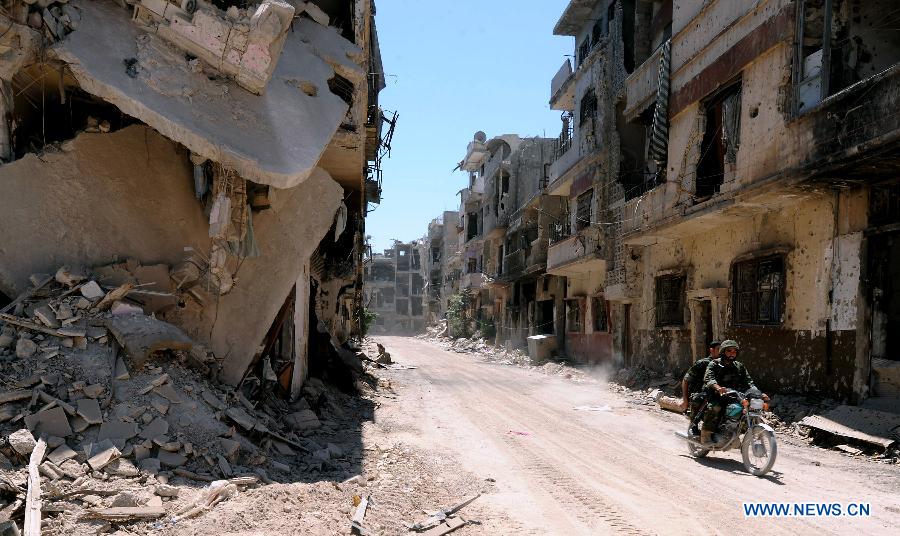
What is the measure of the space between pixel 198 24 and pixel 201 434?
16.5ft

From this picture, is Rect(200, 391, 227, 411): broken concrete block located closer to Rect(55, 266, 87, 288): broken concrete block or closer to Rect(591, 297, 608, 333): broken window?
Rect(55, 266, 87, 288): broken concrete block

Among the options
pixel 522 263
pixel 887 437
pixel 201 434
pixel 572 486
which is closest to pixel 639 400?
pixel 887 437

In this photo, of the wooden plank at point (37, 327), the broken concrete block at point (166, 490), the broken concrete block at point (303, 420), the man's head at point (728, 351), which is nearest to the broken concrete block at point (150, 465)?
the broken concrete block at point (166, 490)

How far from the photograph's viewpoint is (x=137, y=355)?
6.16m

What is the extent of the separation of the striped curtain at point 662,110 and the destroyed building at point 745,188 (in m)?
0.04

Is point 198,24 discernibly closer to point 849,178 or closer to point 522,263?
point 849,178

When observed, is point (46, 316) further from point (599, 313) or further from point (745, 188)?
point (599, 313)

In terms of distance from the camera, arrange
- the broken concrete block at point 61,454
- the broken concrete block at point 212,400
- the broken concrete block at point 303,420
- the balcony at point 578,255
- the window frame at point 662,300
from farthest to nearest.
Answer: the balcony at point 578,255
the window frame at point 662,300
the broken concrete block at point 303,420
the broken concrete block at point 212,400
the broken concrete block at point 61,454

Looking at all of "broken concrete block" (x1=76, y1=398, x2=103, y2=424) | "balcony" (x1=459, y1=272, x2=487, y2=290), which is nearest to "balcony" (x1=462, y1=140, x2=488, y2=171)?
"balcony" (x1=459, y1=272, x2=487, y2=290)

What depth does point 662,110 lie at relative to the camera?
1688 cm

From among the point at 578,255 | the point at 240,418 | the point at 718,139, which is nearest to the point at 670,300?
the point at 718,139

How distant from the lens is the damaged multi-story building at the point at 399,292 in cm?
8619

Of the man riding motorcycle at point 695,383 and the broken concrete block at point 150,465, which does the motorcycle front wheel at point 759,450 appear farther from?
the broken concrete block at point 150,465

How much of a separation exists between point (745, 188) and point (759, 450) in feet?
22.7
